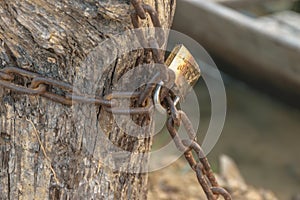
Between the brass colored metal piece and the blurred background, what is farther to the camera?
the blurred background

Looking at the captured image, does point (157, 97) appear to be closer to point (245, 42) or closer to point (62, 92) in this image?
point (62, 92)

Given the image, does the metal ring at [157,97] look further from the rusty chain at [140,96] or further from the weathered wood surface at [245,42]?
the weathered wood surface at [245,42]

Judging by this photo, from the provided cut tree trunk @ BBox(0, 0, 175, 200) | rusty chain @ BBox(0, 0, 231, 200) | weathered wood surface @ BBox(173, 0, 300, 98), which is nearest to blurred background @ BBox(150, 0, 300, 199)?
weathered wood surface @ BBox(173, 0, 300, 98)

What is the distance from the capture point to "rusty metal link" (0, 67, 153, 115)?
1.35m

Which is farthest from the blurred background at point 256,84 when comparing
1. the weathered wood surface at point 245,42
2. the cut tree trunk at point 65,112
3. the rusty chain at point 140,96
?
the rusty chain at point 140,96

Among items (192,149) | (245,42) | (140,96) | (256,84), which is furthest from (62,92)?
(256,84)

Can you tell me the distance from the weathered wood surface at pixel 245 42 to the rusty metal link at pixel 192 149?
9.03ft

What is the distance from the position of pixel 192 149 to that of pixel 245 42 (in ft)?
10.1

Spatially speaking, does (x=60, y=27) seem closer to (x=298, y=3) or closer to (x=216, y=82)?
(x=216, y=82)

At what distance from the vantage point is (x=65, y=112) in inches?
57.1

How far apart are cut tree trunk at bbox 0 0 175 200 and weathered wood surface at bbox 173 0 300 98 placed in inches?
108

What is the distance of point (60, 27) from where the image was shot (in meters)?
1.35

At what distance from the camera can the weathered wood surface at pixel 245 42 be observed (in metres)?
4.17

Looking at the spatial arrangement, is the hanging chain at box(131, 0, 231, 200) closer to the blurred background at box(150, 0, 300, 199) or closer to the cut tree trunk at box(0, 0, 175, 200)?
the cut tree trunk at box(0, 0, 175, 200)
